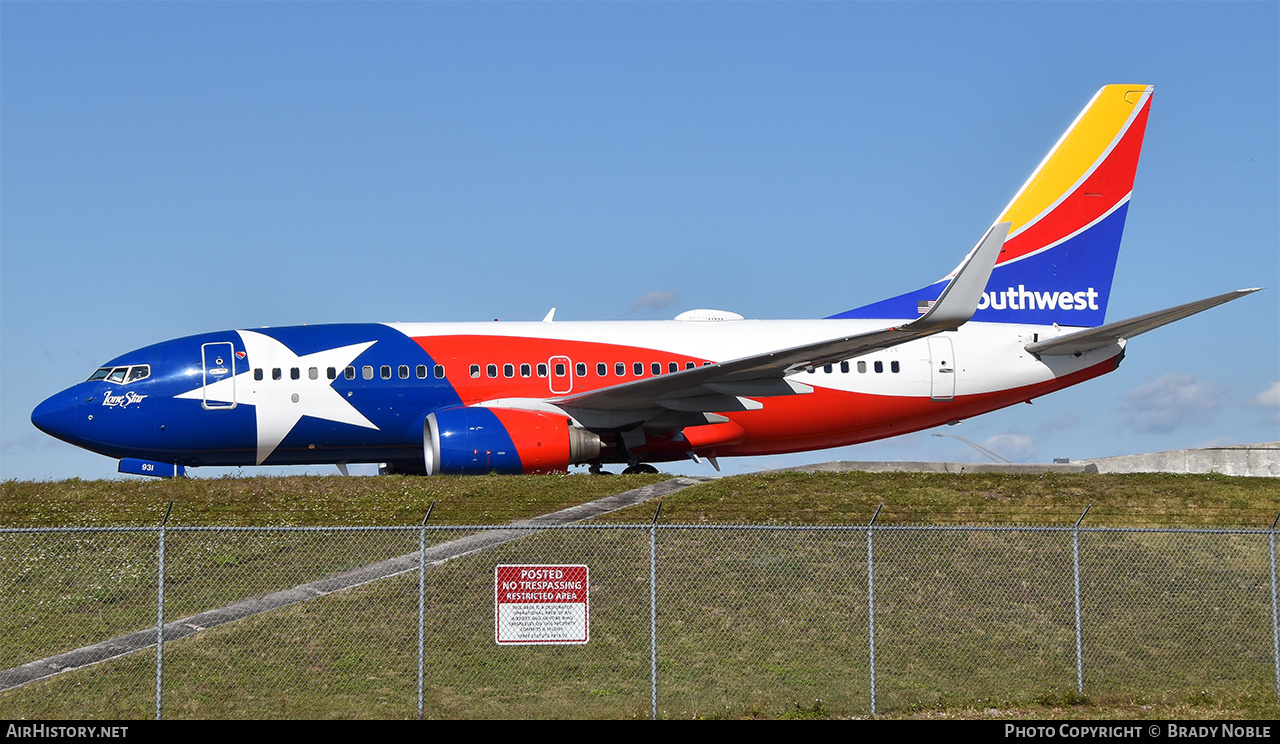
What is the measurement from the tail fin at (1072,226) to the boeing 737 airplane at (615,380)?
5 centimetres

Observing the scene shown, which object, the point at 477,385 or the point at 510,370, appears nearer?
the point at 477,385

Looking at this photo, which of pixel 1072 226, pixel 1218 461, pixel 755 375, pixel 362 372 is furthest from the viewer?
pixel 1218 461

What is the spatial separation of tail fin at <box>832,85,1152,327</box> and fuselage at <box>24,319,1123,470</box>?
1347mm

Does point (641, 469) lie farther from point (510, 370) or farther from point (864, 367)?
point (864, 367)

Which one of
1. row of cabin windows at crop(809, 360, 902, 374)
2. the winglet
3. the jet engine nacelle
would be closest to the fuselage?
row of cabin windows at crop(809, 360, 902, 374)

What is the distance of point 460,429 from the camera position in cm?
2323

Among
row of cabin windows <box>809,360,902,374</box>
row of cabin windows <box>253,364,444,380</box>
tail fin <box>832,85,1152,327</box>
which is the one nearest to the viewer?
row of cabin windows <box>253,364,444,380</box>

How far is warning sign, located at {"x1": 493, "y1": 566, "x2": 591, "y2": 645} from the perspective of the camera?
492 inches

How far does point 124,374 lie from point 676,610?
47.3ft

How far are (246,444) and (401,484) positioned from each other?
5089 mm

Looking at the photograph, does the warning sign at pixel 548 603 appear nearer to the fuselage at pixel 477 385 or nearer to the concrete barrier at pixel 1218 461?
the fuselage at pixel 477 385

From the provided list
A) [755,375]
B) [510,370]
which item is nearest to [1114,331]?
[755,375]

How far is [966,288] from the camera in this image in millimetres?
21531

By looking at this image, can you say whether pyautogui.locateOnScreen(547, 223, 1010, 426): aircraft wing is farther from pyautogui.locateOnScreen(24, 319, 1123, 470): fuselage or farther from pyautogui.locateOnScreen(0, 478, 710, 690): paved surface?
pyautogui.locateOnScreen(0, 478, 710, 690): paved surface
